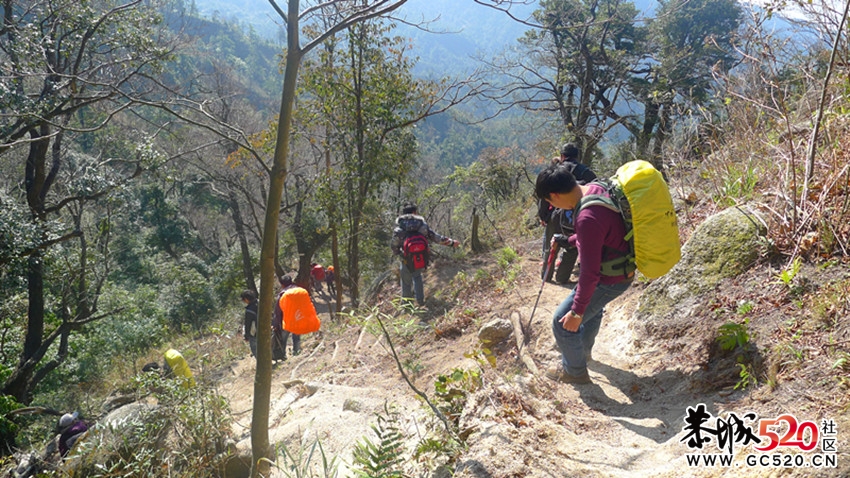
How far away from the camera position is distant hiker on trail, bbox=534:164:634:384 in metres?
2.88

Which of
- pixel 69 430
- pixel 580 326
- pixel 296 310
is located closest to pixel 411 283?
pixel 296 310

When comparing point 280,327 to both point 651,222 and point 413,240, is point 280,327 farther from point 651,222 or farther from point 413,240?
point 651,222

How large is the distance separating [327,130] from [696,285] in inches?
316

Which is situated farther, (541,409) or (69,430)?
(69,430)

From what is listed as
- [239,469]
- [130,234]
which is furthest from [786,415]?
[130,234]

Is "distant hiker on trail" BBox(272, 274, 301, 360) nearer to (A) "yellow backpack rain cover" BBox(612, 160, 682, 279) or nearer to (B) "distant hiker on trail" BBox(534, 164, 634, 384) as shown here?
(B) "distant hiker on trail" BBox(534, 164, 634, 384)

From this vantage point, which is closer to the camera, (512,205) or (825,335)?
(825,335)

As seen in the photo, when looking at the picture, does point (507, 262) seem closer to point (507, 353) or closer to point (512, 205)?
point (507, 353)

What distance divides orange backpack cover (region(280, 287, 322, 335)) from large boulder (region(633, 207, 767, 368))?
4726 mm

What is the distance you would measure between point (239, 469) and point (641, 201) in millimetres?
3760

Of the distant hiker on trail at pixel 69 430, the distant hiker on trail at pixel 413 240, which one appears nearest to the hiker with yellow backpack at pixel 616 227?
the distant hiker on trail at pixel 413 240

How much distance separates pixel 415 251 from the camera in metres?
6.96

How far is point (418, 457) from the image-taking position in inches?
108

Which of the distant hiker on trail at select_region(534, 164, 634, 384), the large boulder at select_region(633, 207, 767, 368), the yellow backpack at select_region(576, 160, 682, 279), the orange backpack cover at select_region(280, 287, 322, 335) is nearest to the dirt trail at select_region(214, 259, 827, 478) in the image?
the large boulder at select_region(633, 207, 767, 368)
